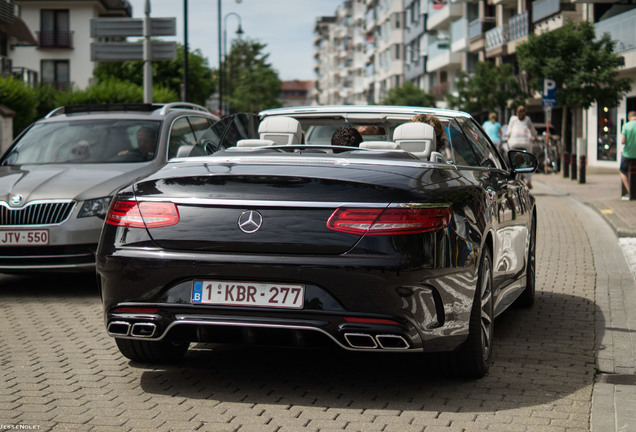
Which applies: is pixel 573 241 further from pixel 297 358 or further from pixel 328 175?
pixel 328 175

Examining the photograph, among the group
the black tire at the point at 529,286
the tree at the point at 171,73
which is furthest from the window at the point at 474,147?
the tree at the point at 171,73

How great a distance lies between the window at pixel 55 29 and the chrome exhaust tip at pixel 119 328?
60720 millimetres

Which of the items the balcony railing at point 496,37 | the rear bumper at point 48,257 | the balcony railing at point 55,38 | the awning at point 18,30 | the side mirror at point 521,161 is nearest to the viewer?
the side mirror at point 521,161

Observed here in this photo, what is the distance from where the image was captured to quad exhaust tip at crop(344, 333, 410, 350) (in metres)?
4.81

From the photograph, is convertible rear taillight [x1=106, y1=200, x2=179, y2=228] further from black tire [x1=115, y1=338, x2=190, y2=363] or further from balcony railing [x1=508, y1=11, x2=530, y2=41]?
balcony railing [x1=508, y1=11, x2=530, y2=41]

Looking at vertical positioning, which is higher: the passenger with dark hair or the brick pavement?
the passenger with dark hair

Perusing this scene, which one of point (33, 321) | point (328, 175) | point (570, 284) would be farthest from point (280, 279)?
point (570, 284)

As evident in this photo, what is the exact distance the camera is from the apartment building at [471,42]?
40.8m

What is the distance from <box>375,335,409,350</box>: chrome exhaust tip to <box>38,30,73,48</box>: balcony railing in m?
61.5

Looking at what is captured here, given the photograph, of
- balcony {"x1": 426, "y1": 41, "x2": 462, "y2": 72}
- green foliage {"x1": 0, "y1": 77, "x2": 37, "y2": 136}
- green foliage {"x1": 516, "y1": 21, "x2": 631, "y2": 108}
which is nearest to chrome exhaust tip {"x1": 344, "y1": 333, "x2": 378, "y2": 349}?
green foliage {"x1": 0, "y1": 77, "x2": 37, "y2": 136}

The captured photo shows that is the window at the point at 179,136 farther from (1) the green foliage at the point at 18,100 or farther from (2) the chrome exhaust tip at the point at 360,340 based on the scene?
(1) the green foliage at the point at 18,100

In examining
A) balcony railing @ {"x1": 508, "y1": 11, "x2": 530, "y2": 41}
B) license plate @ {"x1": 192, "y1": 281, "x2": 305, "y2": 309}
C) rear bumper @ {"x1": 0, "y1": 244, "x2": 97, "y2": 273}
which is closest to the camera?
license plate @ {"x1": 192, "y1": 281, "x2": 305, "y2": 309}

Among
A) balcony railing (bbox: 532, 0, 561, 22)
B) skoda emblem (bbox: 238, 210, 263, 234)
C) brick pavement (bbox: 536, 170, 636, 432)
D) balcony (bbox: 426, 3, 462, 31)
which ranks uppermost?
balcony (bbox: 426, 3, 462, 31)

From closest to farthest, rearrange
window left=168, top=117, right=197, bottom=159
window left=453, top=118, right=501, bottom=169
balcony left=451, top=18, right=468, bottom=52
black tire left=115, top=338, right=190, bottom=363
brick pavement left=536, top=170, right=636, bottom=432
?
1. brick pavement left=536, top=170, right=636, bottom=432
2. black tire left=115, top=338, right=190, bottom=363
3. window left=453, top=118, right=501, bottom=169
4. window left=168, top=117, right=197, bottom=159
5. balcony left=451, top=18, right=468, bottom=52
